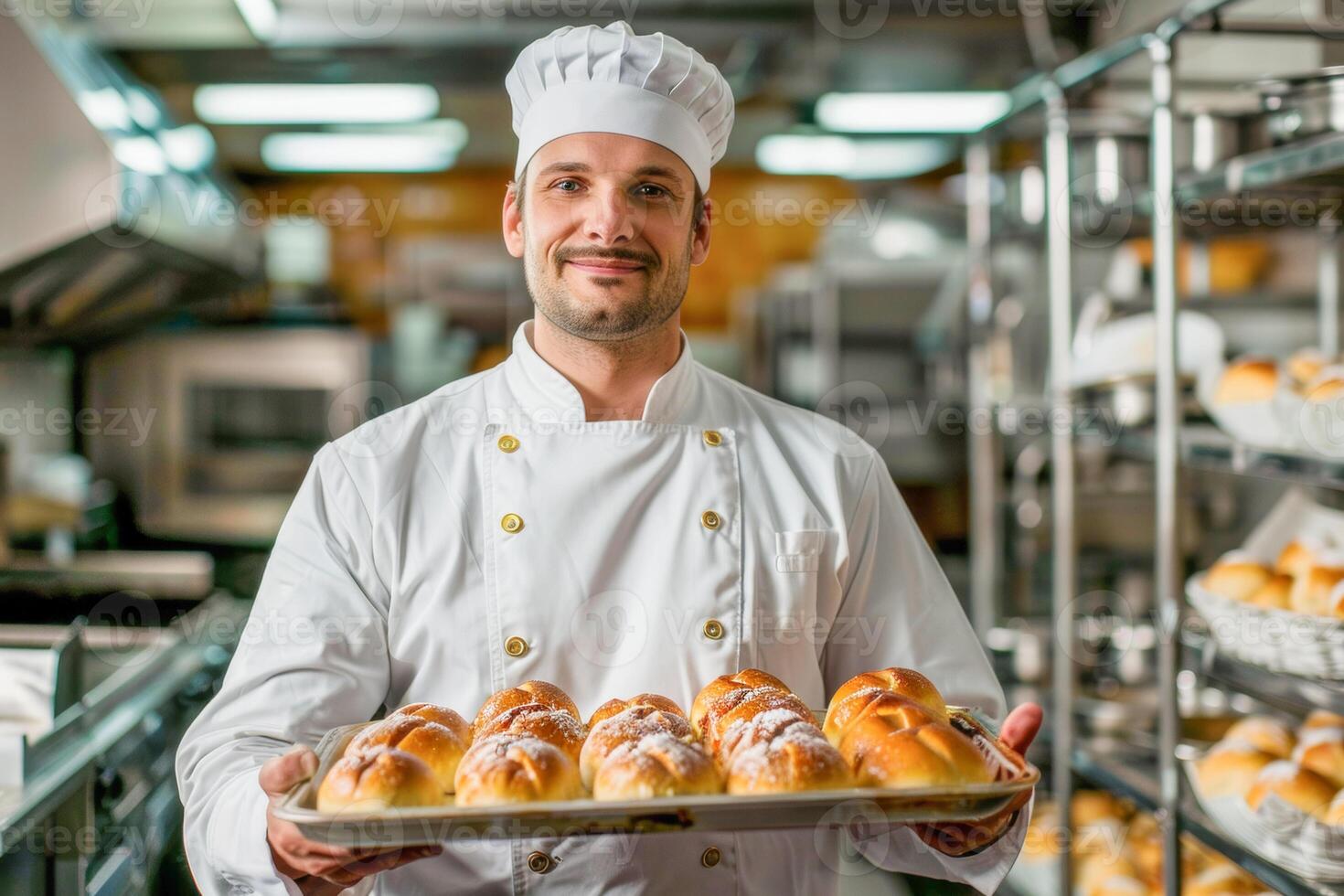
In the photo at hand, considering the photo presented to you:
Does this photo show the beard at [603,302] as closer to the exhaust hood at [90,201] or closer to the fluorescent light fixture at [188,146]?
the exhaust hood at [90,201]

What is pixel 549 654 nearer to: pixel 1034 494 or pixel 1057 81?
pixel 1057 81

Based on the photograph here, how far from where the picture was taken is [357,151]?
16.5 ft

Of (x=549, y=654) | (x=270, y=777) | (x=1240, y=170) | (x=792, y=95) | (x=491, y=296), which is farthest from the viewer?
(x=491, y=296)

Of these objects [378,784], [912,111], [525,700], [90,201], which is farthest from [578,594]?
[912,111]

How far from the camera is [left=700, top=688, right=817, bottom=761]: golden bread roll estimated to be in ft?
3.55

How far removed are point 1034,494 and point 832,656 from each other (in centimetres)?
234

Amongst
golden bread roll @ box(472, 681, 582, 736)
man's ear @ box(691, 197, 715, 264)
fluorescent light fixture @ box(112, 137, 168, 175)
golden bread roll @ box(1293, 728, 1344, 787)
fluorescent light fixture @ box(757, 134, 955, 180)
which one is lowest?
golden bread roll @ box(1293, 728, 1344, 787)

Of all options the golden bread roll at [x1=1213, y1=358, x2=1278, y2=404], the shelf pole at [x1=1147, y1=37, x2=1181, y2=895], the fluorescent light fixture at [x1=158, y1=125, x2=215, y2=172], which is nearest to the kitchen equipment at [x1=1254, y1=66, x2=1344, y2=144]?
the shelf pole at [x1=1147, y1=37, x2=1181, y2=895]

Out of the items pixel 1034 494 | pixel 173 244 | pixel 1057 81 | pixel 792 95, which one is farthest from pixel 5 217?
pixel 1034 494

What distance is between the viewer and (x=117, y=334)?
4.06 m

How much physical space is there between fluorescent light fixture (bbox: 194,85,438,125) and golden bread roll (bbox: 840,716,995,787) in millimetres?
3106

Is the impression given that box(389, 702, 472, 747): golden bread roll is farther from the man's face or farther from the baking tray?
the man's face

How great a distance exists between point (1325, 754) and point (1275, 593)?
265 millimetres

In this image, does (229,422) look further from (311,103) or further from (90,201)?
(90,201)
